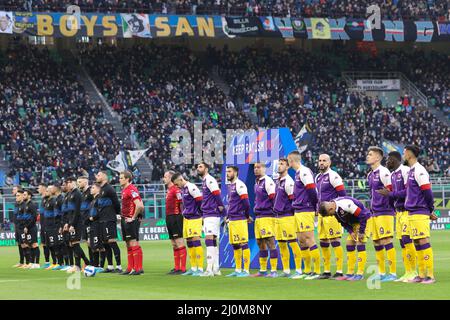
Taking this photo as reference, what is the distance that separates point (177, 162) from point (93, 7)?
10.8m

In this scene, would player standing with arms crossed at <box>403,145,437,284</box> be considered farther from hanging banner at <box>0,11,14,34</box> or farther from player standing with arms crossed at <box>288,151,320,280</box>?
hanging banner at <box>0,11,14,34</box>

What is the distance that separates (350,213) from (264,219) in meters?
3.09

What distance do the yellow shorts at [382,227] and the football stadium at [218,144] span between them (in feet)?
0.09

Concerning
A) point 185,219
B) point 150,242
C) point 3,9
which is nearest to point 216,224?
point 185,219

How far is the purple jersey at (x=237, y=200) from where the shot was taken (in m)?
22.2

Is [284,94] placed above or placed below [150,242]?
above

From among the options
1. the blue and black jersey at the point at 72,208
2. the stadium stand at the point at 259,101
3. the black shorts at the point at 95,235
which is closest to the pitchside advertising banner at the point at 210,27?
the stadium stand at the point at 259,101

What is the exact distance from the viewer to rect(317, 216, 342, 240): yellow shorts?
786 inches

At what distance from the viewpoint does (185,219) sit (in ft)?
75.2

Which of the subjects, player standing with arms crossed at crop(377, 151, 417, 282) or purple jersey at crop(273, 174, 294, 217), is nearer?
player standing with arms crossed at crop(377, 151, 417, 282)

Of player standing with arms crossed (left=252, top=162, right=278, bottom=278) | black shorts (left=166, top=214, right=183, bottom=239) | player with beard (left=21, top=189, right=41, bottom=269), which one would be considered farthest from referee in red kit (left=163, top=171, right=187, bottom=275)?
player with beard (left=21, top=189, right=41, bottom=269)

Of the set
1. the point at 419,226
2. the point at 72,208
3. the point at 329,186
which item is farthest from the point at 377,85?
the point at 419,226

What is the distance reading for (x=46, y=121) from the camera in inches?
1949

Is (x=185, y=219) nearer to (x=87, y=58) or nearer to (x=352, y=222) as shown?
(x=352, y=222)
